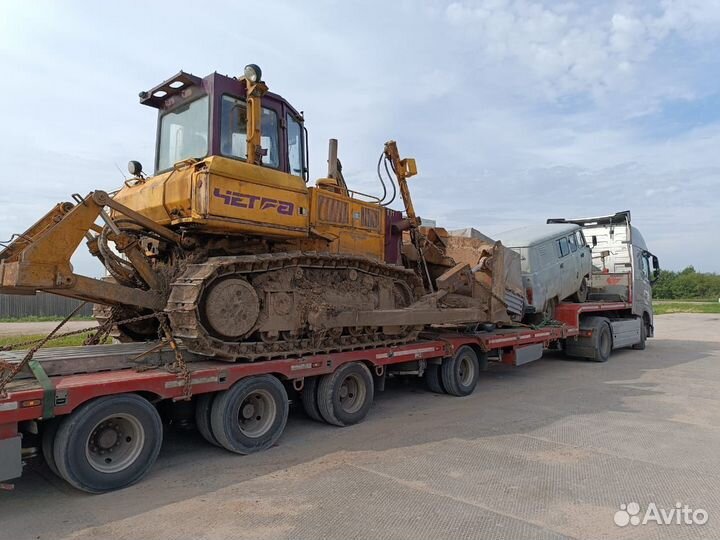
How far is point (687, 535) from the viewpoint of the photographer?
4.25 meters

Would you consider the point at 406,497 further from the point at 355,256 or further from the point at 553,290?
the point at 553,290

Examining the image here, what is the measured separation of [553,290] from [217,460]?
31.7 ft

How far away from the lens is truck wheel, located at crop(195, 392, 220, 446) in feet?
20.3

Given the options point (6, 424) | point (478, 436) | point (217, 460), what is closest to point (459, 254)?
point (478, 436)

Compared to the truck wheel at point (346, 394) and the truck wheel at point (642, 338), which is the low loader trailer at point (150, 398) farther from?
the truck wheel at point (642, 338)

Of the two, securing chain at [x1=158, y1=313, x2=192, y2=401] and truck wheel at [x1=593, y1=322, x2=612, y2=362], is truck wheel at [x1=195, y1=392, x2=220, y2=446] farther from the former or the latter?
truck wheel at [x1=593, y1=322, x2=612, y2=362]

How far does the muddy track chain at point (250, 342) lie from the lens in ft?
19.4

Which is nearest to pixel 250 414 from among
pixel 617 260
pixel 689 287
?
pixel 617 260

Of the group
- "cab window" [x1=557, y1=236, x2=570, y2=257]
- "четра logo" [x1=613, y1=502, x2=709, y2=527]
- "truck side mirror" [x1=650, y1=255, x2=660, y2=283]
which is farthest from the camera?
"truck side mirror" [x1=650, y1=255, x2=660, y2=283]

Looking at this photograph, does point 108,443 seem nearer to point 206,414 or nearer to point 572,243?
point 206,414

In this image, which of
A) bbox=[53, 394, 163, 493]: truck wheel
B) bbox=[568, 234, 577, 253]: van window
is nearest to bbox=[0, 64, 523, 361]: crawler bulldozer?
bbox=[53, 394, 163, 493]: truck wheel

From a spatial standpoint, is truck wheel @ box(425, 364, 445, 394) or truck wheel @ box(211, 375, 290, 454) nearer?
truck wheel @ box(211, 375, 290, 454)

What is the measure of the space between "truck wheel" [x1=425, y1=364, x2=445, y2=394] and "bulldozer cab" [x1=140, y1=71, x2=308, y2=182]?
4.26 metres

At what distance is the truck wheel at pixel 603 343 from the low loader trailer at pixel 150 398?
21.2 feet
